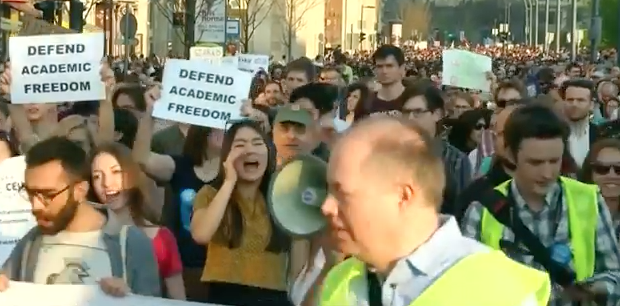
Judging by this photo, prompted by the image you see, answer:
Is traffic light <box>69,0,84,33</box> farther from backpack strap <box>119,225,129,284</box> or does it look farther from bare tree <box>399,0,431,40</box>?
bare tree <box>399,0,431,40</box>

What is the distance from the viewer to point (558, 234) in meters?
4.86

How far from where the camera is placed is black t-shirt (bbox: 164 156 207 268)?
6.70m

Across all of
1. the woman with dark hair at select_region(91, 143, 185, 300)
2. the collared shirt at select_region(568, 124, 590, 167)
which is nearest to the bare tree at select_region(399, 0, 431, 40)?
the collared shirt at select_region(568, 124, 590, 167)

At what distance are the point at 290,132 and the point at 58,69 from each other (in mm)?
3111

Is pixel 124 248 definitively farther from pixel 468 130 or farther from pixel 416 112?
pixel 468 130

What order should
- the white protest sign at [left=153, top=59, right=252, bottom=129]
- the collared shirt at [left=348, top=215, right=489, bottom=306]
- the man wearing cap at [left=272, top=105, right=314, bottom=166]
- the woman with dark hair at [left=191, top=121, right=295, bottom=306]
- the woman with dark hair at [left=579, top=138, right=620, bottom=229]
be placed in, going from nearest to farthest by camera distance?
1. the collared shirt at [left=348, top=215, right=489, bottom=306]
2. the woman with dark hair at [left=191, top=121, right=295, bottom=306]
3. the woman with dark hair at [left=579, top=138, right=620, bottom=229]
4. the man wearing cap at [left=272, top=105, right=314, bottom=166]
5. the white protest sign at [left=153, top=59, right=252, bottom=129]

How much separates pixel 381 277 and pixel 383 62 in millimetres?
7692

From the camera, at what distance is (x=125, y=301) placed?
4797 mm

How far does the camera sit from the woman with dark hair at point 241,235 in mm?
5977

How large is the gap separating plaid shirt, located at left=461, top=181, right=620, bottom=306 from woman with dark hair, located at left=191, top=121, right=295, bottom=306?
1.29 metres

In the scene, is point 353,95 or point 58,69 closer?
point 58,69

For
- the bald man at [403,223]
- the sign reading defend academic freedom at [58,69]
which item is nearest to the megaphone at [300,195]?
the bald man at [403,223]

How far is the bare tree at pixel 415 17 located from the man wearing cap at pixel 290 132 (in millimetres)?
108473

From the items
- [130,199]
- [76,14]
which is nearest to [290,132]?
[130,199]
